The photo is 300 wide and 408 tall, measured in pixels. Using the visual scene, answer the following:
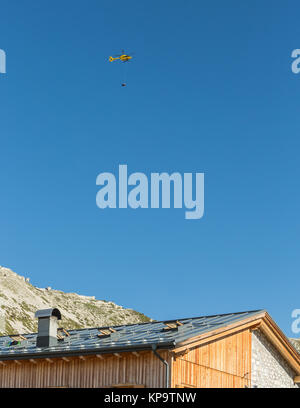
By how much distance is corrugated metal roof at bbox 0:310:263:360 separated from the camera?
24484 mm

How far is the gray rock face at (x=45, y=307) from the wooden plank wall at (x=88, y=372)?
6266cm

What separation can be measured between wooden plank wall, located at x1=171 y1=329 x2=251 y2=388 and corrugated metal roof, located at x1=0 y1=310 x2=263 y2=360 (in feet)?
2.57

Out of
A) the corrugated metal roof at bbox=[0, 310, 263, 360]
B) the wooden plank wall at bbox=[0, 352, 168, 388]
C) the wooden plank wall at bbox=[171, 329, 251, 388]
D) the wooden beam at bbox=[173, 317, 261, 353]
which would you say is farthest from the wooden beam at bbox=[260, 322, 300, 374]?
the wooden plank wall at bbox=[0, 352, 168, 388]

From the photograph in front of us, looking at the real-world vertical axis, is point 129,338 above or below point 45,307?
below

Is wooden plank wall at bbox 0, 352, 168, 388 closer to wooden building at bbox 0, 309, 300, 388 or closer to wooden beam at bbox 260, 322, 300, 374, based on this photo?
wooden building at bbox 0, 309, 300, 388

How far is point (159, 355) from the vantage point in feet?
78.2

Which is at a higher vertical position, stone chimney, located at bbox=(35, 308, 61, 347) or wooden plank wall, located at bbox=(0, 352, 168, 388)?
stone chimney, located at bbox=(35, 308, 61, 347)

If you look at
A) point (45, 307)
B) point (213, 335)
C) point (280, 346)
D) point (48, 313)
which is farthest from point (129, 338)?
point (45, 307)

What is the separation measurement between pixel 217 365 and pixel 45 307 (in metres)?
98.6

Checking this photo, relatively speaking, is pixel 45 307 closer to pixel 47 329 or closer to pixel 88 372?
pixel 47 329

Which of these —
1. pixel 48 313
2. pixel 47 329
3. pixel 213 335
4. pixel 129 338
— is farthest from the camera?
pixel 48 313
